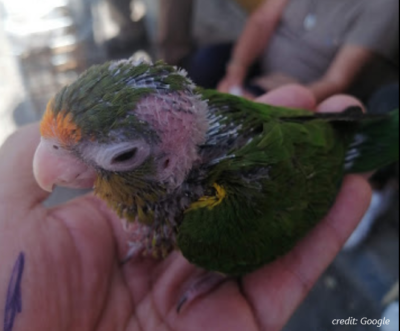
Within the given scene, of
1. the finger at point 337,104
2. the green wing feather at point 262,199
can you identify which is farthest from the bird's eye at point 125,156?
the finger at point 337,104

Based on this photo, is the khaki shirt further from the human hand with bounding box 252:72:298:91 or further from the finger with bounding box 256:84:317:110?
the finger with bounding box 256:84:317:110

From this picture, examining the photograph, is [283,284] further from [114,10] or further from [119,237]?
[114,10]

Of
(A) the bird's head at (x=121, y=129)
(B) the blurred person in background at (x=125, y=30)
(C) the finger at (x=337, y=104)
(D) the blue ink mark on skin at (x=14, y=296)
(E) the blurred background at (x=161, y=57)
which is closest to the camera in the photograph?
(A) the bird's head at (x=121, y=129)

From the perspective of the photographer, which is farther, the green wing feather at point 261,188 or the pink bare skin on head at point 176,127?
the green wing feather at point 261,188

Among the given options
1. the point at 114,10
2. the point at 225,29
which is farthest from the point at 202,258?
the point at 114,10

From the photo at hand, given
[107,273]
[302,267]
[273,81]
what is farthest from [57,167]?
[273,81]

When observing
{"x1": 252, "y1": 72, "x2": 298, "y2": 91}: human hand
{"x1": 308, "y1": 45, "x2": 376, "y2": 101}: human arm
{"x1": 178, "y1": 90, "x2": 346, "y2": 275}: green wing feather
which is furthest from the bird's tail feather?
{"x1": 252, "y1": 72, "x2": 298, "y2": 91}: human hand

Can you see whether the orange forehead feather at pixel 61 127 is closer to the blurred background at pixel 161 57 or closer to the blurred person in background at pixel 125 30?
the blurred background at pixel 161 57

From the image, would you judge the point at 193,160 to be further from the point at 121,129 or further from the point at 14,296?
the point at 14,296
